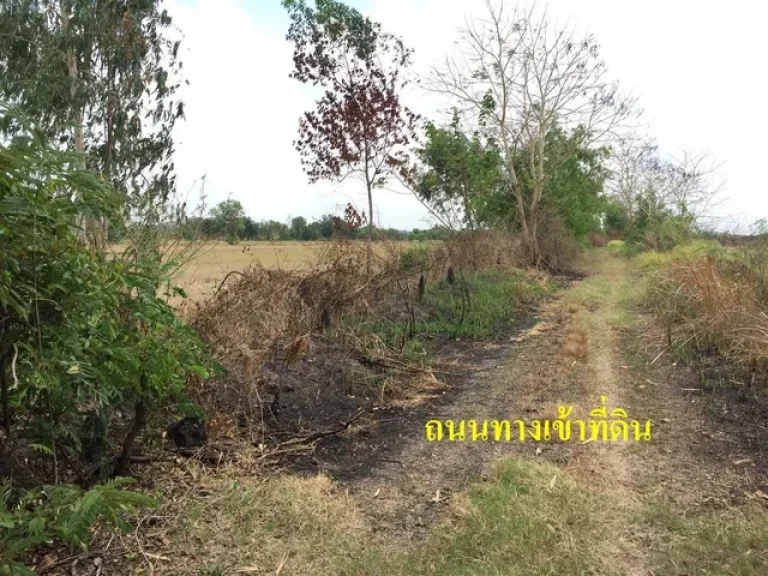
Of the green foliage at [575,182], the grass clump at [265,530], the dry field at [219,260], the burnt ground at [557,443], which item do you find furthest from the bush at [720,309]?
the green foliage at [575,182]

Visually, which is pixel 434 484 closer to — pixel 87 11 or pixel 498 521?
pixel 498 521

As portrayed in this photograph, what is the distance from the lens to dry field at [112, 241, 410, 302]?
18.1 ft

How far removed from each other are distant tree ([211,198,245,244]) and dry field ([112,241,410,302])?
0.14 meters

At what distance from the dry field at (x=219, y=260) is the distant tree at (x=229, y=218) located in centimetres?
14

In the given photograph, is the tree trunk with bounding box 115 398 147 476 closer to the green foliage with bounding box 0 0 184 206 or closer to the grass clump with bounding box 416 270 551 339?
the grass clump with bounding box 416 270 551 339

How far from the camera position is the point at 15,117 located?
1.94 metres

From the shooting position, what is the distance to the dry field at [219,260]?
18.1 ft

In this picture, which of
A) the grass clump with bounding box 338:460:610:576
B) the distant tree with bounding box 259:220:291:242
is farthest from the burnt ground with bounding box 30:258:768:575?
the distant tree with bounding box 259:220:291:242

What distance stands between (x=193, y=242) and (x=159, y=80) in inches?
576

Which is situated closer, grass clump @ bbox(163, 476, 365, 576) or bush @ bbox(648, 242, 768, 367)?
grass clump @ bbox(163, 476, 365, 576)

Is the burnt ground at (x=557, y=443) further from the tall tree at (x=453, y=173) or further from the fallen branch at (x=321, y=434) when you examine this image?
the tall tree at (x=453, y=173)

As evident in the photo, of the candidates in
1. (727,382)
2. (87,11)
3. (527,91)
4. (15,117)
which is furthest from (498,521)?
(527,91)

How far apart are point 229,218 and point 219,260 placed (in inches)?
31.9

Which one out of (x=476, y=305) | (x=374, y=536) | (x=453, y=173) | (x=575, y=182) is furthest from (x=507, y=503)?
(x=575, y=182)
